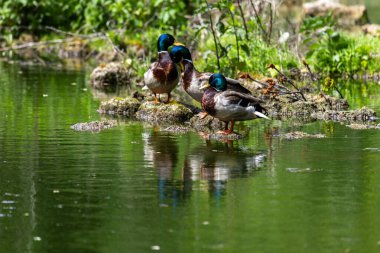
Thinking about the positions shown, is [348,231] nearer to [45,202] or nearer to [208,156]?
[45,202]

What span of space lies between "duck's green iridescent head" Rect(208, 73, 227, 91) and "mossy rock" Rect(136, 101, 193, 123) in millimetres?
1596

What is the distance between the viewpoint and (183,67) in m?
14.9

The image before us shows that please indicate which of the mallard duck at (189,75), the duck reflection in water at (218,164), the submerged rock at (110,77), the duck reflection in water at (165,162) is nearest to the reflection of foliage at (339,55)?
the submerged rock at (110,77)

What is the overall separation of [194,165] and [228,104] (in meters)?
1.98

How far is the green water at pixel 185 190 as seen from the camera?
7945 millimetres

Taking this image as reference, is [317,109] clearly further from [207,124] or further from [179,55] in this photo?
[179,55]

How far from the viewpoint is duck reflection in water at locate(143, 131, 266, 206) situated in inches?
380

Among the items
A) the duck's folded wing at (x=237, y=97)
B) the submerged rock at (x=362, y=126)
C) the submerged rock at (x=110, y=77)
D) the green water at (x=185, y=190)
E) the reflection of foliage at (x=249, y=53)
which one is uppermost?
the reflection of foliage at (x=249, y=53)

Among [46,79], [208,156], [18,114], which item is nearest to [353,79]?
Answer: [46,79]

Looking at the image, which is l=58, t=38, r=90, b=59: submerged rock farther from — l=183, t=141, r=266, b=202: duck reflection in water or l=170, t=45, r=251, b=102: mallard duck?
l=183, t=141, r=266, b=202: duck reflection in water

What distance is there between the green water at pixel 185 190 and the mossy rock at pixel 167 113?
460 millimetres

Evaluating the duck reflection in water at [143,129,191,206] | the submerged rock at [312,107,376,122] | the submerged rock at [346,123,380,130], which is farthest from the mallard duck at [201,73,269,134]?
the submerged rock at [312,107,376,122]

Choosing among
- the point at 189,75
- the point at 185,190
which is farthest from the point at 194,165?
the point at 189,75

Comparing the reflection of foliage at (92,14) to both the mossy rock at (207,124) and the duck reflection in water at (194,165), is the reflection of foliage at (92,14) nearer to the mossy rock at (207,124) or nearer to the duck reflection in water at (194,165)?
the mossy rock at (207,124)
